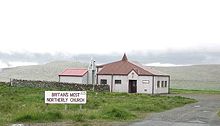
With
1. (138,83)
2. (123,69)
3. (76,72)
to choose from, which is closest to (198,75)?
(123,69)

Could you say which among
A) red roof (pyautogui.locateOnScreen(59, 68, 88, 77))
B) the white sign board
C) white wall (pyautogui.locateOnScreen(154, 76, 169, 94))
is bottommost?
white wall (pyautogui.locateOnScreen(154, 76, 169, 94))

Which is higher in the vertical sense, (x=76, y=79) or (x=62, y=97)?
(x=62, y=97)

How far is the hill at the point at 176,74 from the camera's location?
86.0 metres

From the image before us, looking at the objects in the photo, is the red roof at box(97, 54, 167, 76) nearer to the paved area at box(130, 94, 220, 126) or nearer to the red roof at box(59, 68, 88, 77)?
the red roof at box(59, 68, 88, 77)

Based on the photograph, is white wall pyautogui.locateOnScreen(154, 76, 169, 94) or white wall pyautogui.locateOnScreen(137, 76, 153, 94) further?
white wall pyautogui.locateOnScreen(154, 76, 169, 94)

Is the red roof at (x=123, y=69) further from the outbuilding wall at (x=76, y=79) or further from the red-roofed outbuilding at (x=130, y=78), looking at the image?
the outbuilding wall at (x=76, y=79)

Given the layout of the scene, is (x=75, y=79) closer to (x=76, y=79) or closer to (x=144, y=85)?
(x=76, y=79)

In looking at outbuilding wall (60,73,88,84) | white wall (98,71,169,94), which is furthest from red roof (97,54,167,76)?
outbuilding wall (60,73,88,84)

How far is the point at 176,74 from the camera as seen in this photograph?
112 metres

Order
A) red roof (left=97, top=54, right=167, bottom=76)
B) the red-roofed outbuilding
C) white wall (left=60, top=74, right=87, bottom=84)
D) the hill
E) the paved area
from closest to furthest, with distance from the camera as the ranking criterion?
the paved area < the red-roofed outbuilding < red roof (left=97, top=54, right=167, bottom=76) < white wall (left=60, top=74, right=87, bottom=84) < the hill

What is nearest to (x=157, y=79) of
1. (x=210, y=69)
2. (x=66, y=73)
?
(x=66, y=73)

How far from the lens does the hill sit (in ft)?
282

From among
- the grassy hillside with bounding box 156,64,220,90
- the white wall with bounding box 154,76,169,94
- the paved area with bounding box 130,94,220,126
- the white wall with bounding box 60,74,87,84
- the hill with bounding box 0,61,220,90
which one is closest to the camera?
the paved area with bounding box 130,94,220,126

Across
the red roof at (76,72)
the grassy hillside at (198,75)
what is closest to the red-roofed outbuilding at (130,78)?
the red roof at (76,72)
